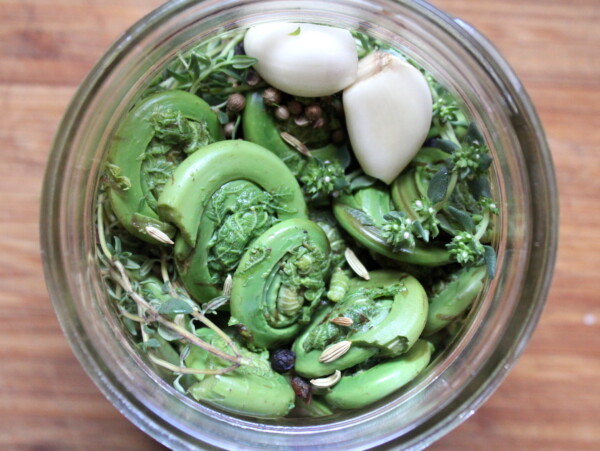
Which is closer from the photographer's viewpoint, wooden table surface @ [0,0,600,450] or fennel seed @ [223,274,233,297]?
fennel seed @ [223,274,233,297]

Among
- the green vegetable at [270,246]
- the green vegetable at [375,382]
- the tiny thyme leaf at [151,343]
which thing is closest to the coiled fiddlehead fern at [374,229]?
the green vegetable at [270,246]

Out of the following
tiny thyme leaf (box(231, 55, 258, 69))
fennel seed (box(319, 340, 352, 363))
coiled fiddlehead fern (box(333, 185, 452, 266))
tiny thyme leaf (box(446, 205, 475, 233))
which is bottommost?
fennel seed (box(319, 340, 352, 363))

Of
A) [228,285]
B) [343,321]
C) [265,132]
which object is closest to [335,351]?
[343,321]

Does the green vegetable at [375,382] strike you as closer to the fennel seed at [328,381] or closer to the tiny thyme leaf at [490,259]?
the fennel seed at [328,381]

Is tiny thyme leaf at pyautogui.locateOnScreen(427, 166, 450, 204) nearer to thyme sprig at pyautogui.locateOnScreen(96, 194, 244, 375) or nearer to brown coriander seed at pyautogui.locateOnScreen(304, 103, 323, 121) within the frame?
brown coriander seed at pyautogui.locateOnScreen(304, 103, 323, 121)

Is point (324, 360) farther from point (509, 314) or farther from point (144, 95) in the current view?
point (144, 95)

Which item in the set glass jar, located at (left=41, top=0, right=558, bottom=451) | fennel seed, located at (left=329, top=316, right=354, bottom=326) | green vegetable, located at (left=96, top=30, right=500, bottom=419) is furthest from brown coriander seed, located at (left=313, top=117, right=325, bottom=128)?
fennel seed, located at (left=329, top=316, right=354, bottom=326)
